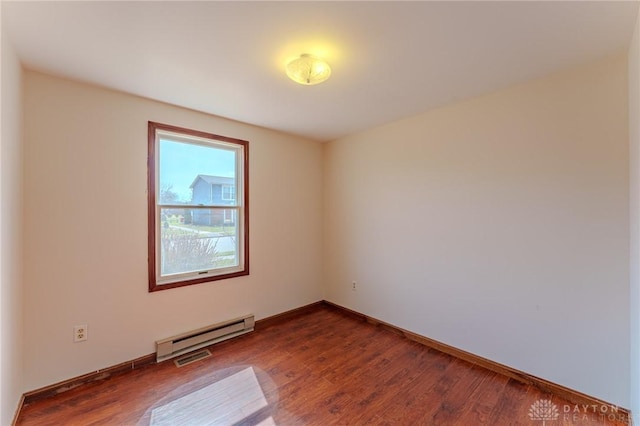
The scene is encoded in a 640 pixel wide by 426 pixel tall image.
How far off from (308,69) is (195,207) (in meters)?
1.78

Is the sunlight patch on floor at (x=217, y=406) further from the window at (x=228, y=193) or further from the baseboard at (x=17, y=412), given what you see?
the window at (x=228, y=193)

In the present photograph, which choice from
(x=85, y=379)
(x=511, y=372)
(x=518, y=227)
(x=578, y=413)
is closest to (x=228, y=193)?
(x=85, y=379)

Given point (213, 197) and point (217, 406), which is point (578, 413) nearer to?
point (217, 406)

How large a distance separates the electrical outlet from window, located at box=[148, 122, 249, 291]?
0.53m

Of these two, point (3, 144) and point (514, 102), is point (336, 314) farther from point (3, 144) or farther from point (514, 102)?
point (3, 144)

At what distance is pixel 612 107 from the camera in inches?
70.0

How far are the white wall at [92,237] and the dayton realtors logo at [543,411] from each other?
273 cm

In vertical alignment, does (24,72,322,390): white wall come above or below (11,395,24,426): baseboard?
above

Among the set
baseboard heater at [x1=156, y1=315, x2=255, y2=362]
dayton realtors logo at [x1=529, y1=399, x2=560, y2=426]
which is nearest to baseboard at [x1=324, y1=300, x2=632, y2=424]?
dayton realtors logo at [x1=529, y1=399, x2=560, y2=426]

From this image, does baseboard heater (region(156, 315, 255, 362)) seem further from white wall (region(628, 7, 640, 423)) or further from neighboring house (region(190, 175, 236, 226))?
white wall (region(628, 7, 640, 423))

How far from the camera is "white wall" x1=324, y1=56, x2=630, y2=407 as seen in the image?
70.6 inches

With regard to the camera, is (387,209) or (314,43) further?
(387,209)

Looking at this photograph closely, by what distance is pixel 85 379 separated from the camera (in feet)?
6.88

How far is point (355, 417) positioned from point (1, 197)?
2503mm
